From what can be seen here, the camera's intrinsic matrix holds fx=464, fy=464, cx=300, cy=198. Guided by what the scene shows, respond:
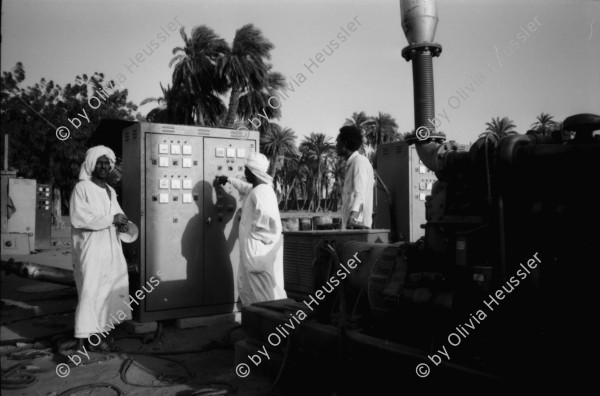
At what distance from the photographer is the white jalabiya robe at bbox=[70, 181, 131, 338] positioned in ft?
16.9

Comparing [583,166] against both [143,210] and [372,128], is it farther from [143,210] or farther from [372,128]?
[372,128]

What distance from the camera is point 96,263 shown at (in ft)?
17.3

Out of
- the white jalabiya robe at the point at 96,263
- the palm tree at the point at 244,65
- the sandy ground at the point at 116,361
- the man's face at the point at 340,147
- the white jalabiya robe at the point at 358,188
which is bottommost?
the sandy ground at the point at 116,361

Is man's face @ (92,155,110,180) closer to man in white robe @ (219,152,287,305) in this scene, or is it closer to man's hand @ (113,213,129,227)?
man's hand @ (113,213,129,227)

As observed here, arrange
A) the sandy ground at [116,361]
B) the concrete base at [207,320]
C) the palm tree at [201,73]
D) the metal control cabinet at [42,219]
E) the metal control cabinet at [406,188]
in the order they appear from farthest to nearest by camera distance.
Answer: the palm tree at [201,73]
the metal control cabinet at [42,219]
the metal control cabinet at [406,188]
the concrete base at [207,320]
the sandy ground at [116,361]

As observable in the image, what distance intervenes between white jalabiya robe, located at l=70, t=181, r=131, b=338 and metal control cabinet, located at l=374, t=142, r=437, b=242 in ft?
16.6

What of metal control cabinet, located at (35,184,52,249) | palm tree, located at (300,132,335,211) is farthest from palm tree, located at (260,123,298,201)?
metal control cabinet, located at (35,184,52,249)

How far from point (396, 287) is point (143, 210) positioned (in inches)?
160

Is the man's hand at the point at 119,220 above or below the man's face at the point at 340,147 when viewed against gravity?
below

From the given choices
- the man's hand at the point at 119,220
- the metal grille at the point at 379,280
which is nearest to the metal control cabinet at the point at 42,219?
the man's hand at the point at 119,220

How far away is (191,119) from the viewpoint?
91.0ft

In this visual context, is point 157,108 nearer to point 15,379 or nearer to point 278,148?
point 278,148

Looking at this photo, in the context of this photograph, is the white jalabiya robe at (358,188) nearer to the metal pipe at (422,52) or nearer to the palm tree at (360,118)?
the metal pipe at (422,52)

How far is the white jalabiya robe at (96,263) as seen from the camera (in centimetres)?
516
